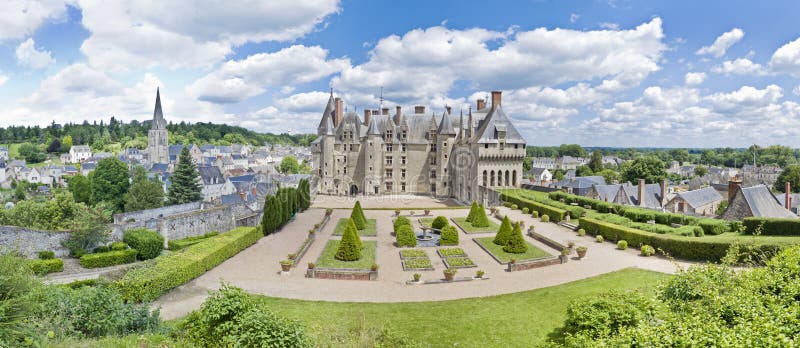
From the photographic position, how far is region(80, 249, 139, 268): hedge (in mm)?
24312

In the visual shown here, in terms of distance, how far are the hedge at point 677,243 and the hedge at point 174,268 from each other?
23837mm

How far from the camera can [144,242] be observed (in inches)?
1035

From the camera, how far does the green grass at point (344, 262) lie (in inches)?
834

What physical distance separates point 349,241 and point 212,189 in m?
46.8

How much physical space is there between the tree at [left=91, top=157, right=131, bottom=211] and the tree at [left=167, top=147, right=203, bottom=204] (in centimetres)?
1239

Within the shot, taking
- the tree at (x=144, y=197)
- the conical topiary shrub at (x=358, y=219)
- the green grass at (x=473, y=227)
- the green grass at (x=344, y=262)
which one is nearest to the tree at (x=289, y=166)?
the tree at (x=144, y=197)

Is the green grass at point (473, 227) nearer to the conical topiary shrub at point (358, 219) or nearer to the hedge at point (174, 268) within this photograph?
the conical topiary shrub at point (358, 219)

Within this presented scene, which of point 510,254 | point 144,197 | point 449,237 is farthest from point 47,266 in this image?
point 510,254

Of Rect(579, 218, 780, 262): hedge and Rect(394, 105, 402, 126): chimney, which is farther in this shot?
Rect(394, 105, 402, 126): chimney

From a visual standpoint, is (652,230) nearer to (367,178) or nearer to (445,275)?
(445,275)

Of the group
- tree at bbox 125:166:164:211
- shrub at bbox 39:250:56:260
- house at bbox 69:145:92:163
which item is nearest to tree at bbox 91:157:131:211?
tree at bbox 125:166:164:211

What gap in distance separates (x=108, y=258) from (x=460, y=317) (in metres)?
22.8

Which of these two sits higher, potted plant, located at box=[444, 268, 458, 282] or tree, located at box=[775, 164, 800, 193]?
tree, located at box=[775, 164, 800, 193]

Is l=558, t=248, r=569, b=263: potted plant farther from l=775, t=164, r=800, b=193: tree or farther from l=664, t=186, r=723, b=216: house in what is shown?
l=775, t=164, r=800, b=193: tree
